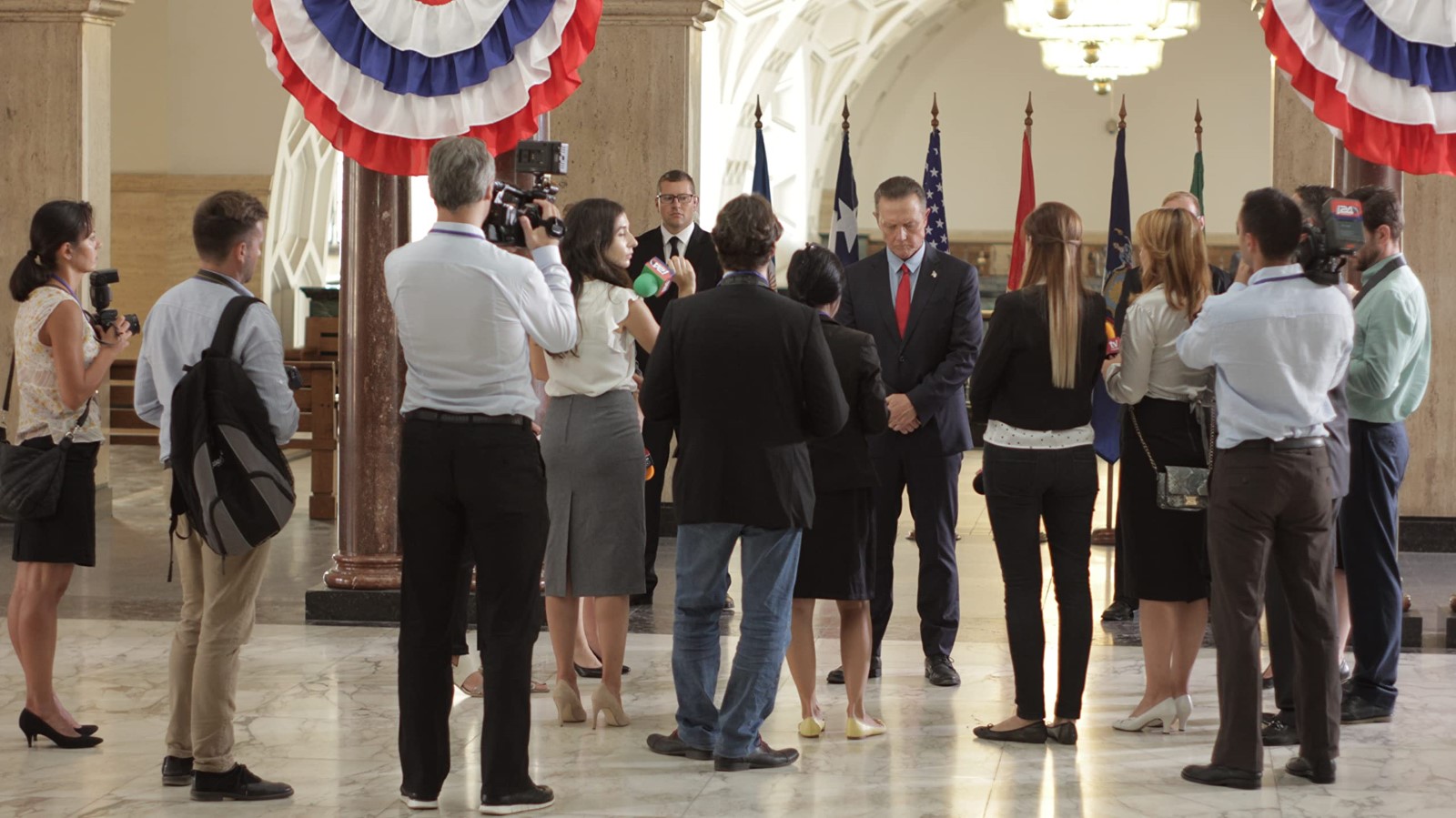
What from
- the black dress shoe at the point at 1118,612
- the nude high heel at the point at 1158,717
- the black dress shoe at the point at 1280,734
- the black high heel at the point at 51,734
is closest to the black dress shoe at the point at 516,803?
the black high heel at the point at 51,734

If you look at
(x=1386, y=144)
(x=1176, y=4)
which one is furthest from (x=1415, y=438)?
(x=1176, y=4)

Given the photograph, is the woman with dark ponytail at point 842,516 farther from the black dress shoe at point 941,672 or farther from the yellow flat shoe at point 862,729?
the black dress shoe at point 941,672

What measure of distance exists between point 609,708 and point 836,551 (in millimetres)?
814

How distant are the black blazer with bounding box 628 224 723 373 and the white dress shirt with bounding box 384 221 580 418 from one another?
97.5 inches

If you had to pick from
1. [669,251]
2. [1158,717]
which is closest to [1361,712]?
[1158,717]

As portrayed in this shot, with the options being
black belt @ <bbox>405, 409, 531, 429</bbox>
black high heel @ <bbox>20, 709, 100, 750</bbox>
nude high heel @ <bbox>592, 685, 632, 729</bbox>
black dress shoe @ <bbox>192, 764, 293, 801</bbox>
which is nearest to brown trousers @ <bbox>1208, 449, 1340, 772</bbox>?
nude high heel @ <bbox>592, 685, 632, 729</bbox>

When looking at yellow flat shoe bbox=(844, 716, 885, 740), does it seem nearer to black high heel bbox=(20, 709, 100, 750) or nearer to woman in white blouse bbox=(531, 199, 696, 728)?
woman in white blouse bbox=(531, 199, 696, 728)

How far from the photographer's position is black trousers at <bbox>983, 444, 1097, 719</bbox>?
4.74 meters

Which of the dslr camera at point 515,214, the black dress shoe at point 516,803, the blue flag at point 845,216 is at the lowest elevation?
the black dress shoe at point 516,803

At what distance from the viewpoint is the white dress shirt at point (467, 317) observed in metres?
3.98

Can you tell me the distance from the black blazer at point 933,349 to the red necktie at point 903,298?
3cm

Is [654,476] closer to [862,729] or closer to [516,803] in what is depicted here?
[862,729]

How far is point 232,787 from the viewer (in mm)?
4262

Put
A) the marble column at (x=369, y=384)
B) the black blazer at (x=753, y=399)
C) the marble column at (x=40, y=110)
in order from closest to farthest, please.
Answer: the black blazer at (x=753, y=399) < the marble column at (x=369, y=384) < the marble column at (x=40, y=110)
